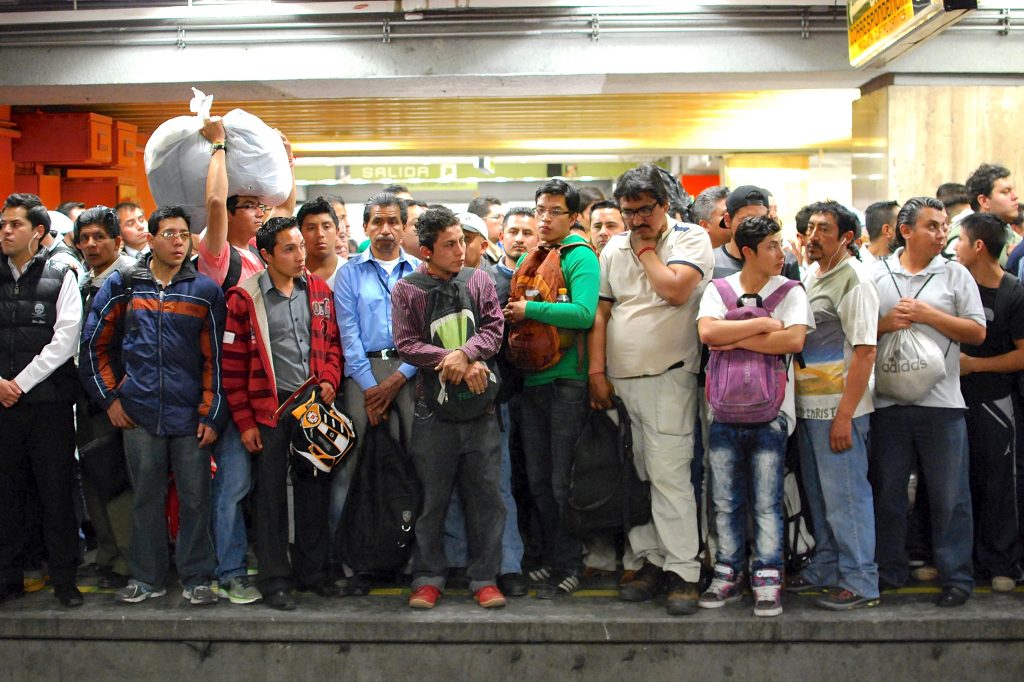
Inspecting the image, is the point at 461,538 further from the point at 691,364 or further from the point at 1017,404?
the point at 1017,404

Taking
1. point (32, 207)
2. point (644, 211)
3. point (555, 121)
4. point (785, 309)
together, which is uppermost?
point (555, 121)

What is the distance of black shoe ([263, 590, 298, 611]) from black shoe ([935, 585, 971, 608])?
3015 mm

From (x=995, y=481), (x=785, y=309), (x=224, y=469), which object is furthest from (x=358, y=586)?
(x=995, y=481)

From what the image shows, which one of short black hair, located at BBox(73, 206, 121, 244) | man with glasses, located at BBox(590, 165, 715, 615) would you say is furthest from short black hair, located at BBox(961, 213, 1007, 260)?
short black hair, located at BBox(73, 206, 121, 244)

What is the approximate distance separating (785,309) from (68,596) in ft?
11.9

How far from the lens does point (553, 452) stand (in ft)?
15.5

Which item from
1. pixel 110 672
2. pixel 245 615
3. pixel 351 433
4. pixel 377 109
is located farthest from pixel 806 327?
pixel 377 109

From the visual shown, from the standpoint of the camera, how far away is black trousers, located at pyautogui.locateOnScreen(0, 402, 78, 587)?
463 cm

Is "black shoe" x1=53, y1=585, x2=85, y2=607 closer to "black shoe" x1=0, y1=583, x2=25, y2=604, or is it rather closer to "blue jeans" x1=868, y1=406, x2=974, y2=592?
"black shoe" x1=0, y1=583, x2=25, y2=604

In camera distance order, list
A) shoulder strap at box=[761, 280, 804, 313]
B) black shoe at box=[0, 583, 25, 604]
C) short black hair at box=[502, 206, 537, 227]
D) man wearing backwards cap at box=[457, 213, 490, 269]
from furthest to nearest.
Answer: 1. short black hair at box=[502, 206, 537, 227]
2. man wearing backwards cap at box=[457, 213, 490, 269]
3. black shoe at box=[0, 583, 25, 604]
4. shoulder strap at box=[761, 280, 804, 313]

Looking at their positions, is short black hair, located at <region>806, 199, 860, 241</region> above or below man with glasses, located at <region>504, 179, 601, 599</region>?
above

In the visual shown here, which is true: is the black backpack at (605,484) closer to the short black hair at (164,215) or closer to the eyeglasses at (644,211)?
the eyeglasses at (644,211)

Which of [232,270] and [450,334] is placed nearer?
[450,334]

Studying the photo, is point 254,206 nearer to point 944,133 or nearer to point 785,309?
point 785,309
